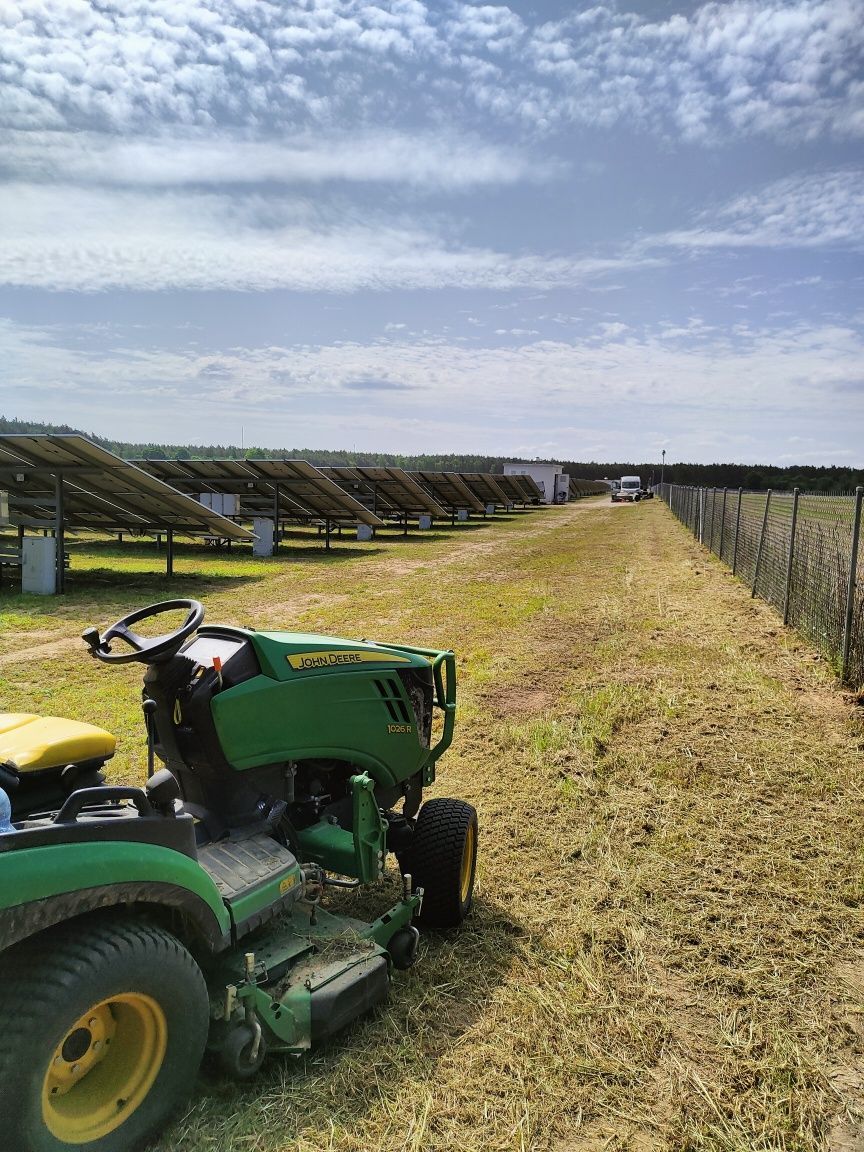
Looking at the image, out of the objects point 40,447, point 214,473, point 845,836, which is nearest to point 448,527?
point 214,473

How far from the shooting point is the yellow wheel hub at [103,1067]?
1796 mm

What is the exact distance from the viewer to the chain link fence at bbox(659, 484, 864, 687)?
23.1ft

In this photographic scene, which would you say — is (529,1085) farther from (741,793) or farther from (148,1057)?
(741,793)

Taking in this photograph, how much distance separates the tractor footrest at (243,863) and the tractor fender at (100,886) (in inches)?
6.1

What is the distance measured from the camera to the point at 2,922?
5.36 feet

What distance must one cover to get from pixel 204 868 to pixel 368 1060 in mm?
827

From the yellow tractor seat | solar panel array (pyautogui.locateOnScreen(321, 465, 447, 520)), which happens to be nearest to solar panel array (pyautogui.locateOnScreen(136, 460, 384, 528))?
solar panel array (pyautogui.locateOnScreen(321, 465, 447, 520))

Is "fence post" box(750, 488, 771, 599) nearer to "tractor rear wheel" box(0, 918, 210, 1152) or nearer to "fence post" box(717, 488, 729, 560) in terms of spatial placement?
"fence post" box(717, 488, 729, 560)

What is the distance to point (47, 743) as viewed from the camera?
2391mm

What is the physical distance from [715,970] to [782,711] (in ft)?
12.0

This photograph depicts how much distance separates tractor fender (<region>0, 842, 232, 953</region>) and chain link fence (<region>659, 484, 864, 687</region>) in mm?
6463

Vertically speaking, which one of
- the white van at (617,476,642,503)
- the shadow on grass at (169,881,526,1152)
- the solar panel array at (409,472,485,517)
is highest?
the white van at (617,476,642,503)

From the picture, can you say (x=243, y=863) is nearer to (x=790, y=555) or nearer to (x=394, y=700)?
(x=394, y=700)

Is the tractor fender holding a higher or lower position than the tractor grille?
lower
